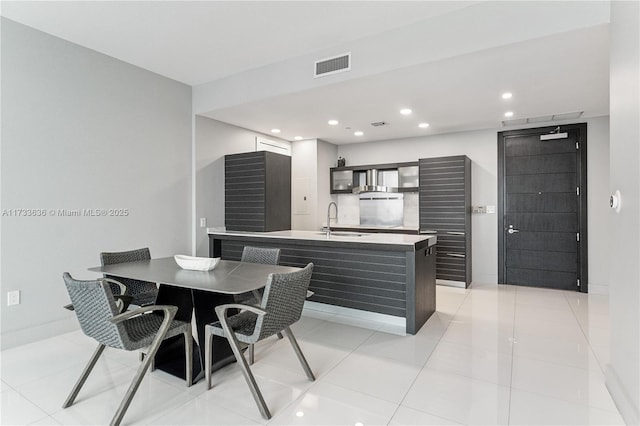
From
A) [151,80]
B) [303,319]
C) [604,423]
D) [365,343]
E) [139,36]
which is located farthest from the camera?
[151,80]

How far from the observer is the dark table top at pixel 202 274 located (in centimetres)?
219

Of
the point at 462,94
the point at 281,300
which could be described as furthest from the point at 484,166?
the point at 281,300

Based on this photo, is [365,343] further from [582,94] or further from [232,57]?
[582,94]

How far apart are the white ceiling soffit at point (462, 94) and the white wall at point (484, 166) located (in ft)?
1.00

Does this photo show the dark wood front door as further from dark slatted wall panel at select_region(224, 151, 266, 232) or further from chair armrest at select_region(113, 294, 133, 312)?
chair armrest at select_region(113, 294, 133, 312)

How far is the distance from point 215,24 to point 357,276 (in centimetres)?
292

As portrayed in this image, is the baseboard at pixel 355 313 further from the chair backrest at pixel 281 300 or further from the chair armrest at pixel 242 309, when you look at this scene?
the chair armrest at pixel 242 309

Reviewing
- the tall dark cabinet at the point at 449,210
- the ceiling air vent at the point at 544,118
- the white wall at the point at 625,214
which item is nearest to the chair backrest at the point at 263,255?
the white wall at the point at 625,214

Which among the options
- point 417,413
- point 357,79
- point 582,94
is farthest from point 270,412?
point 582,94

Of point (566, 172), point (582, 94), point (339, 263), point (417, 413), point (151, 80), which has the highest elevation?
point (151, 80)

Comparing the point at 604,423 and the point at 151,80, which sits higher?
the point at 151,80

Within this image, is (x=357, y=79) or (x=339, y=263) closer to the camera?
(x=357, y=79)

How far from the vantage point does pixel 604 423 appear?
195 cm

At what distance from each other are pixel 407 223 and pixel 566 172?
2620 mm
